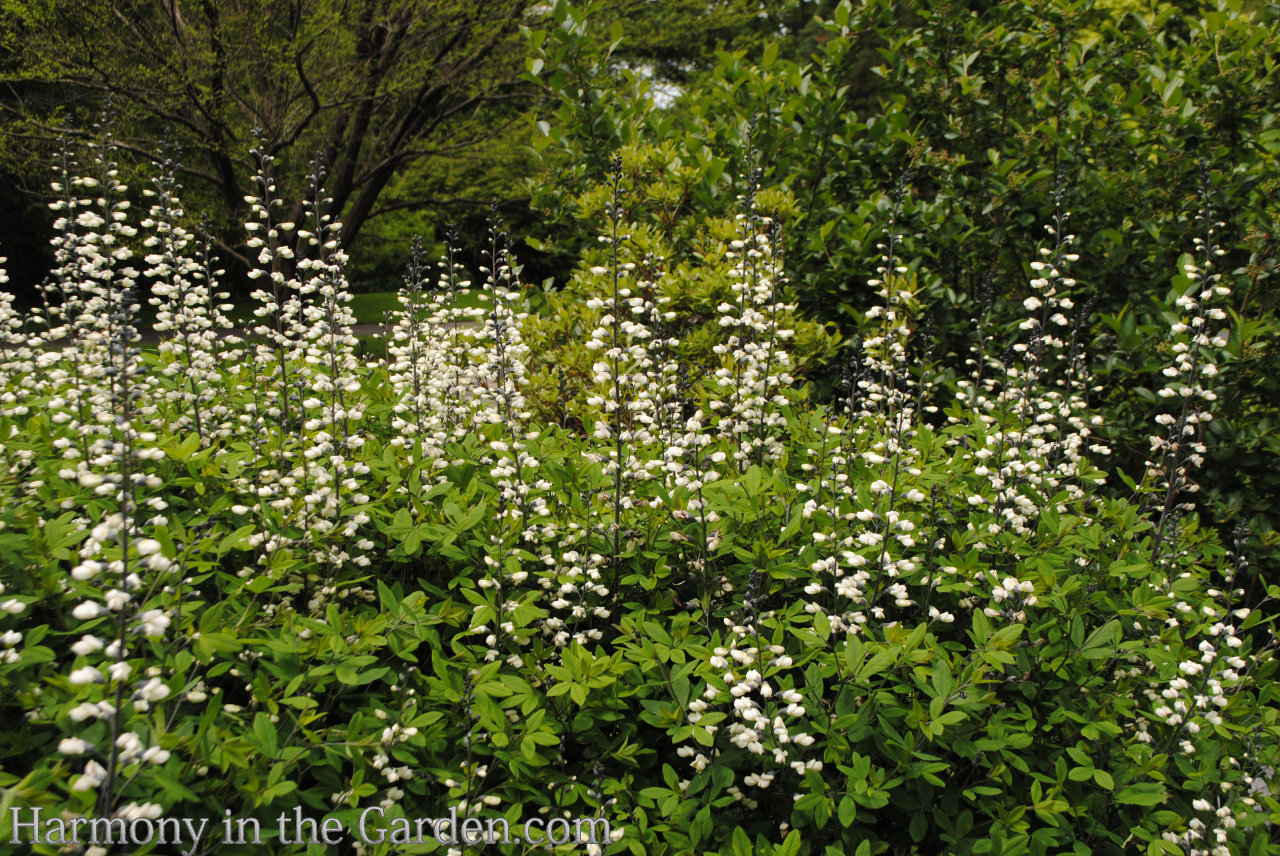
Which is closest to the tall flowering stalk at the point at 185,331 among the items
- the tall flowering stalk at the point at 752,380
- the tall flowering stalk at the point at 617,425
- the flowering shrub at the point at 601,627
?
the flowering shrub at the point at 601,627

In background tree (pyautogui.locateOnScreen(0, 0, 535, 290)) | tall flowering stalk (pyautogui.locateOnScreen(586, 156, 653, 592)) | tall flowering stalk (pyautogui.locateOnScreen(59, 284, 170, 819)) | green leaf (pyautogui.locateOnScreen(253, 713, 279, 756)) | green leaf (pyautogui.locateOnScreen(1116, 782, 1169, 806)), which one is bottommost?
green leaf (pyautogui.locateOnScreen(1116, 782, 1169, 806))

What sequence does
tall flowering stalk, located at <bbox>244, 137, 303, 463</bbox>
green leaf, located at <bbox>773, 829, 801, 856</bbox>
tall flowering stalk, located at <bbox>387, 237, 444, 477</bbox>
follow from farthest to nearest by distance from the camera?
tall flowering stalk, located at <bbox>387, 237, 444, 477</bbox> → tall flowering stalk, located at <bbox>244, 137, 303, 463</bbox> → green leaf, located at <bbox>773, 829, 801, 856</bbox>

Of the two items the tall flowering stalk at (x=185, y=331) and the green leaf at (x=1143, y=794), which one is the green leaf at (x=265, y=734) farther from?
the green leaf at (x=1143, y=794)

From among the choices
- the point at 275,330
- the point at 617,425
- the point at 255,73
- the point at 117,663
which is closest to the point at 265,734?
the point at 117,663

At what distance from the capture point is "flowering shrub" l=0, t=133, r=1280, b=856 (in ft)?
6.79

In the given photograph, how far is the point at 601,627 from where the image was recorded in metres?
3.08

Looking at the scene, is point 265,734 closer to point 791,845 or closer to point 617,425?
point 791,845

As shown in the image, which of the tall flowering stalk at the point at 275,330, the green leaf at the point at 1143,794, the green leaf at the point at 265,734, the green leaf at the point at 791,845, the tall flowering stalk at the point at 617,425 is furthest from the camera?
the tall flowering stalk at the point at 275,330

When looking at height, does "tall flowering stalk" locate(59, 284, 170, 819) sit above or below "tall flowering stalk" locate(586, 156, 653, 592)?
below

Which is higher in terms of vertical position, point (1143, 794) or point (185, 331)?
point (185, 331)

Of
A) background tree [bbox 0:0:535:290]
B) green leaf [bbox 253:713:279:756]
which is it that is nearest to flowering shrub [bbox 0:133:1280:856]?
green leaf [bbox 253:713:279:756]

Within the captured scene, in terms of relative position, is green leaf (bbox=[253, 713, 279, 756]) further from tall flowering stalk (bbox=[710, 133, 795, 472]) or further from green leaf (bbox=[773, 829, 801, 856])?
tall flowering stalk (bbox=[710, 133, 795, 472])

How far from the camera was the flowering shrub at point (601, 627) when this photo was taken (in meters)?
2.07

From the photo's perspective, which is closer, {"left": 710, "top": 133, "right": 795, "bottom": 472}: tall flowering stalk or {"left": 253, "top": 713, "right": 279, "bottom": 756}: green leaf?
{"left": 253, "top": 713, "right": 279, "bottom": 756}: green leaf
